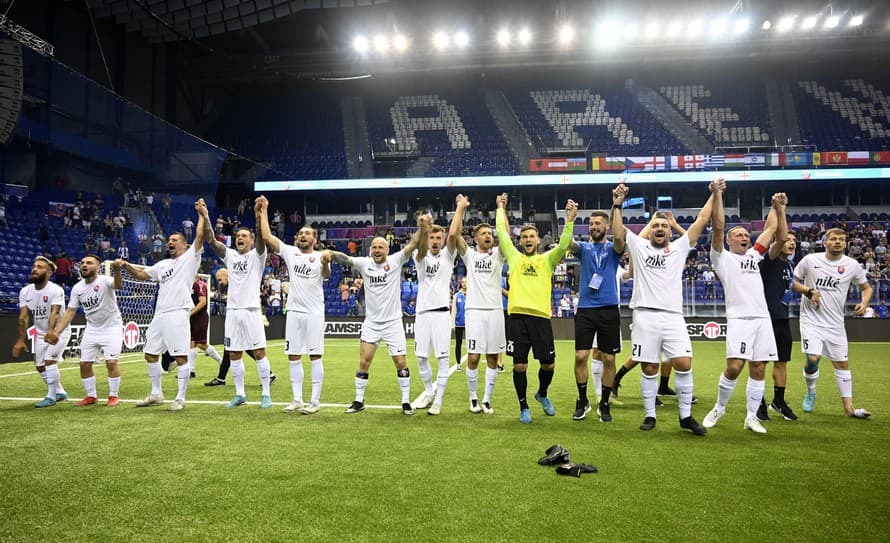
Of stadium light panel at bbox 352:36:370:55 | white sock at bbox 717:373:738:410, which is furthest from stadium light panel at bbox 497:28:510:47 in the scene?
white sock at bbox 717:373:738:410

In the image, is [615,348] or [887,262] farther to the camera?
[887,262]

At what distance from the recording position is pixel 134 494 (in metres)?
4.18

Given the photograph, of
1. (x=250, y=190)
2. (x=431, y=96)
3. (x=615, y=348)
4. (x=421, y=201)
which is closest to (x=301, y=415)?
(x=615, y=348)

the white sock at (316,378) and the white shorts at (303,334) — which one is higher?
the white shorts at (303,334)

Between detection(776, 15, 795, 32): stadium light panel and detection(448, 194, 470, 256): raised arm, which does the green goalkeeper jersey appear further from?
detection(776, 15, 795, 32): stadium light panel

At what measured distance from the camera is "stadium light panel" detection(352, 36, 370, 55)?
1521 inches

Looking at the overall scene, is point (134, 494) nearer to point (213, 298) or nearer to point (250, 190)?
point (213, 298)

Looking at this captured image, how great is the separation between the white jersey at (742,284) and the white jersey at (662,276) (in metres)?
0.47

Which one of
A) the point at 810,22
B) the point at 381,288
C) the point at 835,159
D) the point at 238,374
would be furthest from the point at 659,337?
the point at 810,22

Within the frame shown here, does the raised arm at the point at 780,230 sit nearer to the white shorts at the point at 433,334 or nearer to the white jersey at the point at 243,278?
the white shorts at the point at 433,334

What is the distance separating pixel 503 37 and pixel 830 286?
34.9 metres

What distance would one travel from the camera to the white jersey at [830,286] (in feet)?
24.9

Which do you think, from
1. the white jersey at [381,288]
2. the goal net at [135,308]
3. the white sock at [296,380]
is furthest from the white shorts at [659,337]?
the goal net at [135,308]

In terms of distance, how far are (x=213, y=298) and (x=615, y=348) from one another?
18.1 metres
